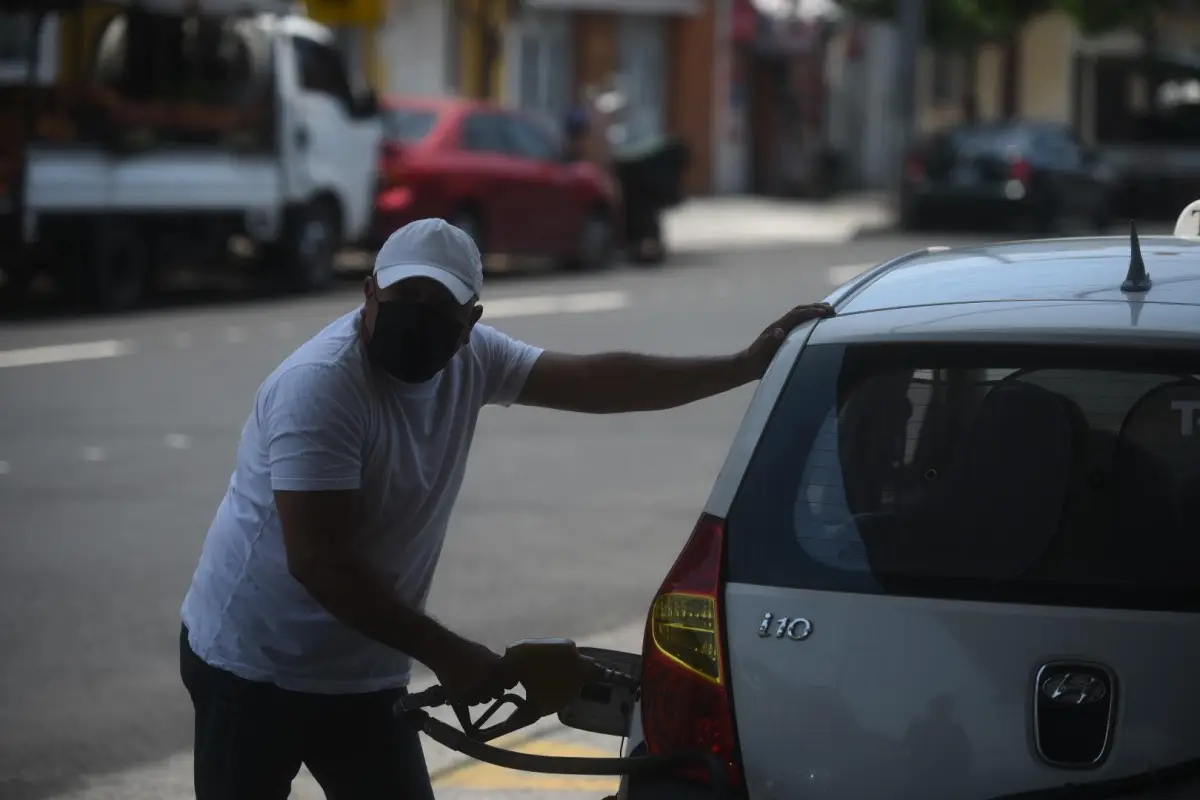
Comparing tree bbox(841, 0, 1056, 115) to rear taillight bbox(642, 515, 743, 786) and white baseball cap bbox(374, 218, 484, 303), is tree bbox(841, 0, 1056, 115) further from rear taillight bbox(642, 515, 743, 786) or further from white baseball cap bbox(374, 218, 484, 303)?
rear taillight bbox(642, 515, 743, 786)

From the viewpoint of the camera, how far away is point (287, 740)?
385cm

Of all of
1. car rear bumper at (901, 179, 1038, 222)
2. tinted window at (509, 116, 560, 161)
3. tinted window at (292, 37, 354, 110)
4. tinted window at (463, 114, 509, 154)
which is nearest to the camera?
tinted window at (292, 37, 354, 110)

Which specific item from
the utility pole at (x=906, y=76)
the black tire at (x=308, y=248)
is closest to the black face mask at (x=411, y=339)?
the black tire at (x=308, y=248)

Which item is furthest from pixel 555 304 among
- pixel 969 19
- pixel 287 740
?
pixel 969 19

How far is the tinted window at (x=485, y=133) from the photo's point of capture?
21.7 m

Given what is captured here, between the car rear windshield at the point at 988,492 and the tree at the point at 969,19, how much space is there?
113 ft

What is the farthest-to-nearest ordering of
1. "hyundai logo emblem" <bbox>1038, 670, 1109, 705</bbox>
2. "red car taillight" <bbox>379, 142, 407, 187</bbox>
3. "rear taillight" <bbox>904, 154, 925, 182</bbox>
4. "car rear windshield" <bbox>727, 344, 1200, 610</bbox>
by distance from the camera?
"rear taillight" <bbox>904, 154, 925, 182</bbox>
"red car taillight" <bbox>379, 142, 407, 187</bbox>
"car rear windshield" <bbox>727, 344, 1200, 610</bbox>
"hyundai logo emblem" <bbox>1038, 670, 1109, 705</bbox>

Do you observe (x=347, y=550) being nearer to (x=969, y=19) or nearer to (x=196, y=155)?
(x=196, y=155)

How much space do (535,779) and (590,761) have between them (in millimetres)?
2472

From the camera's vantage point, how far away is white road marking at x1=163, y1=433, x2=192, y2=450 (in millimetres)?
11477

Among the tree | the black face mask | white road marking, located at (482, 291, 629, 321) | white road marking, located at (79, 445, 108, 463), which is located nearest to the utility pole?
the tree

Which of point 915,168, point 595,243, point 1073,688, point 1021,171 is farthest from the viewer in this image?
point 915,168

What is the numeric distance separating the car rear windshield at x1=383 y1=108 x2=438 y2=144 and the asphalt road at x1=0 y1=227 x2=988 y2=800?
4140 millimetres

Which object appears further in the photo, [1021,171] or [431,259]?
[1021,171]
